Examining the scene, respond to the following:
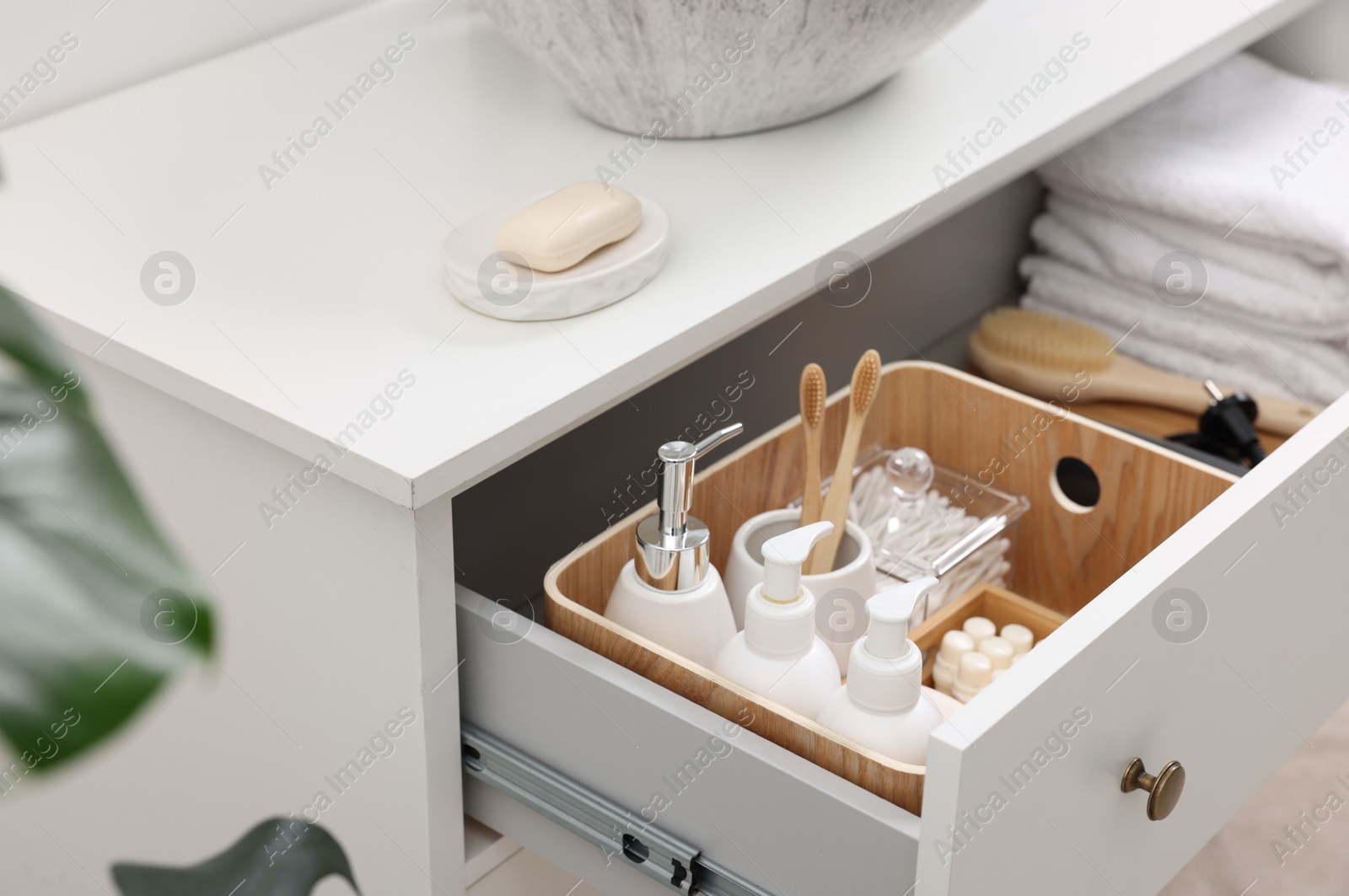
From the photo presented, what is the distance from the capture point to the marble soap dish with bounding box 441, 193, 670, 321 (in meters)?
0.61

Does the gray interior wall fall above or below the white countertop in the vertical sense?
below

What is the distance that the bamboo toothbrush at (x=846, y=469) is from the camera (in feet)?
2.22

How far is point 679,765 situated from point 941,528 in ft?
0.96

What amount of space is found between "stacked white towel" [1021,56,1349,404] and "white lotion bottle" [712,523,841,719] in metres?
0.60

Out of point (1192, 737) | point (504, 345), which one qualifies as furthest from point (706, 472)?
point (1192, 737)

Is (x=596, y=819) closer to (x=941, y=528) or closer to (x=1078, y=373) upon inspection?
(x=941, y=528)

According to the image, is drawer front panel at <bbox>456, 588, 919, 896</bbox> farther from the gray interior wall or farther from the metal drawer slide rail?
the gray interior wall

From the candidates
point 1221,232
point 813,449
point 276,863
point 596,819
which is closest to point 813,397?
point 813,449

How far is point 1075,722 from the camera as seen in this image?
0.49 meters

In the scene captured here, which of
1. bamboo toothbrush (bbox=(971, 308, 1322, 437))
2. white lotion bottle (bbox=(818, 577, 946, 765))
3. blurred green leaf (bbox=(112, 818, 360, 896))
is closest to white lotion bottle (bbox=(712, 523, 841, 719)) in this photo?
white lotion bottle (bbox=(818, 577, 946, 765))

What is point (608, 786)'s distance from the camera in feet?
1.86

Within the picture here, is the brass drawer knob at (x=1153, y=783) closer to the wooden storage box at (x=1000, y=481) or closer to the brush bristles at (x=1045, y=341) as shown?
the wooden storage box at (x=1000, y=481)

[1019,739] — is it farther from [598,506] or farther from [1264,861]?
[1264,861]

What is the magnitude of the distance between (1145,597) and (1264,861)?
677 mm
